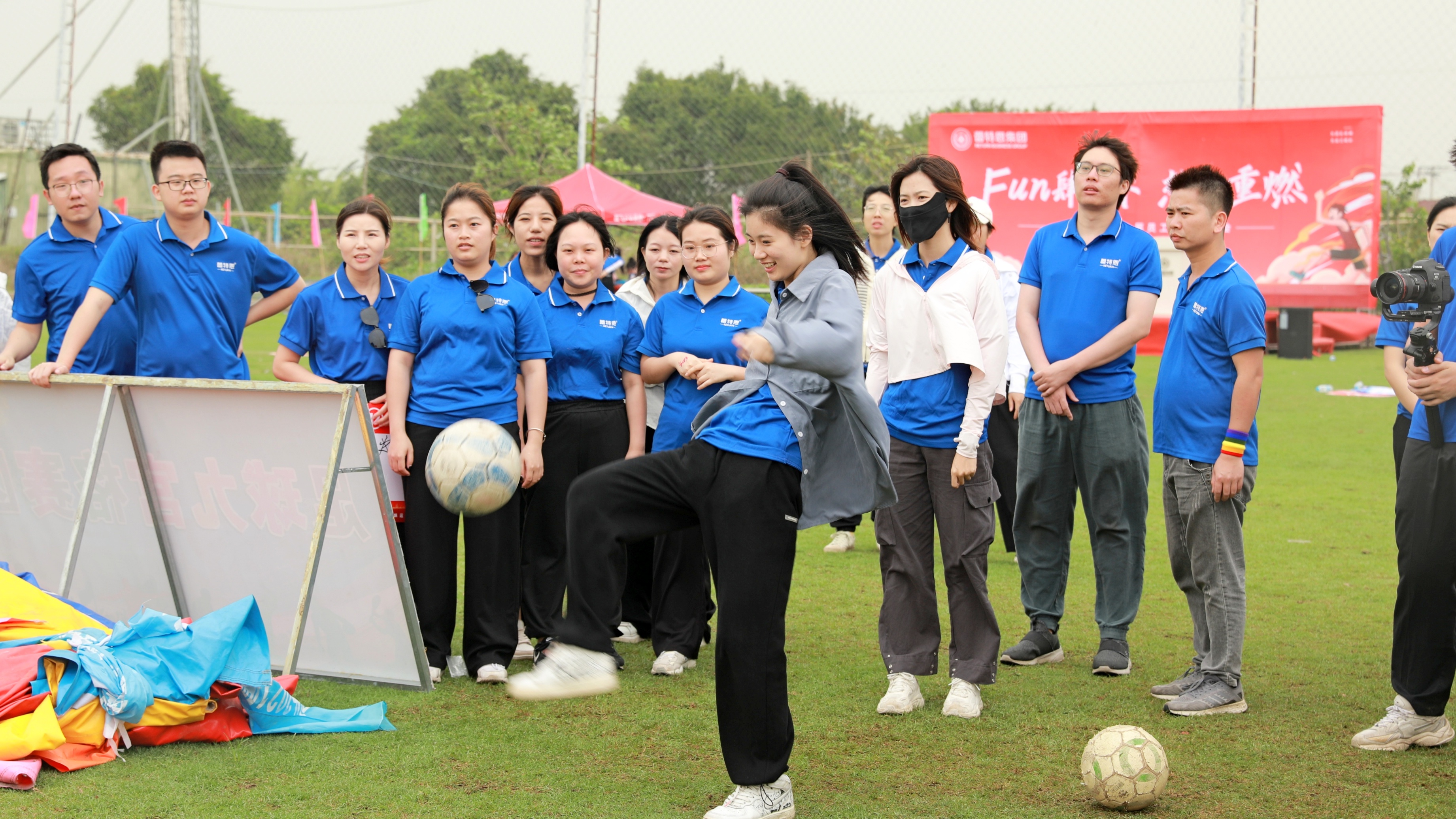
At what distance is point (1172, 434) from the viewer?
4629mm

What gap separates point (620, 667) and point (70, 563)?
92.0 inches

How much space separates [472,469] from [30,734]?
5.00ft

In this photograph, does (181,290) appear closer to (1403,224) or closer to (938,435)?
(938,435)

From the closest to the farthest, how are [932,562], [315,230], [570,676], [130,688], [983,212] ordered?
[570,676], [130,688], [932,562], [983,212], [315,230]

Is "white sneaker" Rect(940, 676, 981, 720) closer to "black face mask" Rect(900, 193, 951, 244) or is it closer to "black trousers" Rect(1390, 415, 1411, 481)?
"black face mask" Rect(900, 193, 951, 244)

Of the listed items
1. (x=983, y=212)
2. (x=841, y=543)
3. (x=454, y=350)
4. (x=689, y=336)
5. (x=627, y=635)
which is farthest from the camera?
(x=841, y=543)

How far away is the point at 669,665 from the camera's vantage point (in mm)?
5133

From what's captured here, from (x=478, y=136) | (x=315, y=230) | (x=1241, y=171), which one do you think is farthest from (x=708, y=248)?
(x=478, y=136)

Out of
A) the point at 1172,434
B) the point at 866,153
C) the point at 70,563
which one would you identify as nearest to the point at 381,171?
the point at 866,153

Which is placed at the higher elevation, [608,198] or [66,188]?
[608,198]

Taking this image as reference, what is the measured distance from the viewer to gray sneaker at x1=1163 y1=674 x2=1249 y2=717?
4.48 m

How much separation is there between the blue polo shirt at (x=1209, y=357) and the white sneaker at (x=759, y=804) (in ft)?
6.57

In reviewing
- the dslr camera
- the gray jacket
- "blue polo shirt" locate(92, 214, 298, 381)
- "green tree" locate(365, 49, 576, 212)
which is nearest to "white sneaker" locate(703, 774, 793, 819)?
the gray jacket

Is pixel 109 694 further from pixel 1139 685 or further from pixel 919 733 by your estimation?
pixel 1139 685
